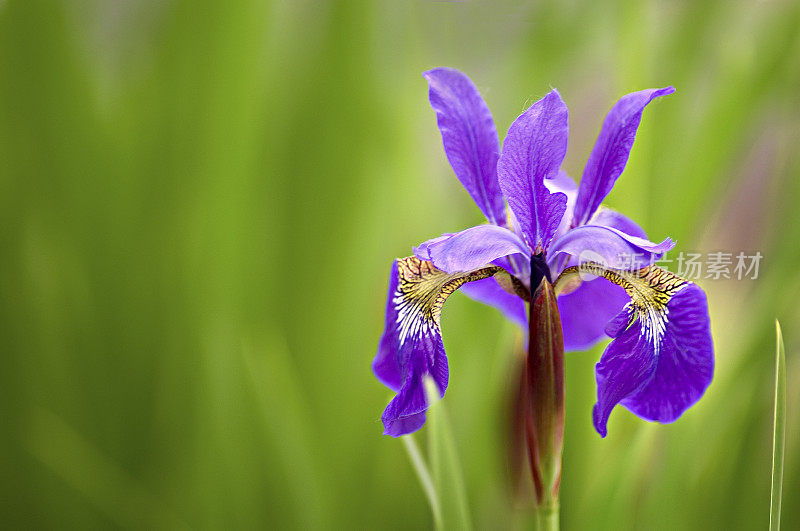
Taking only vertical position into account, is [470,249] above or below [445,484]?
above

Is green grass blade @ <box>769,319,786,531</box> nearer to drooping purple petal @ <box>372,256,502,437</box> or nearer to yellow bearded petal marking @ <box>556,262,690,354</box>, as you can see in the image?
yellow bearded petal marking @ <box>556,262,690,354</box>

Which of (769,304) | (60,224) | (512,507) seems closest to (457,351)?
(512,507)

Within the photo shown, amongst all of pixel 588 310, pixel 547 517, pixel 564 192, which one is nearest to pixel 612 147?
pixel 564 192

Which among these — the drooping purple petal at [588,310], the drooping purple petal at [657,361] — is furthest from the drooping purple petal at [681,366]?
the drooping purple petal at [588,310]

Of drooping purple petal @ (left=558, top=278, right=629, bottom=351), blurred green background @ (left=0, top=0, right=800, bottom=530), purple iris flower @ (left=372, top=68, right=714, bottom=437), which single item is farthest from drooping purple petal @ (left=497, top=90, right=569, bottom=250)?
blurred green background @ (left=0, top=0, right=800, bottom=530)

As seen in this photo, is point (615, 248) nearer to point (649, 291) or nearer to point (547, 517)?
point (649, 291)

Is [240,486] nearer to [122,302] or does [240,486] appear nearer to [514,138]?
[122,302]
